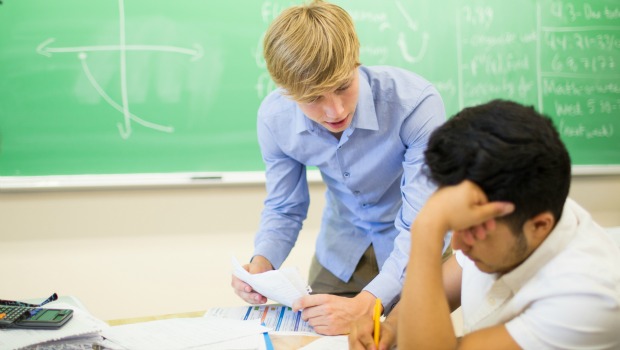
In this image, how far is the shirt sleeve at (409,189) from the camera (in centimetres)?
139

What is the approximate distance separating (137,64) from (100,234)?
0.75 m

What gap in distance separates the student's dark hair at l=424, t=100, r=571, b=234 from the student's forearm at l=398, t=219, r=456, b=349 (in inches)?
4.6

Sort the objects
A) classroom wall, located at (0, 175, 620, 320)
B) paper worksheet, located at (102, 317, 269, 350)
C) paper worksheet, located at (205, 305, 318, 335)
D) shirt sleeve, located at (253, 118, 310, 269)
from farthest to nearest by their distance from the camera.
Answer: classroom wall, located at (0, 175, 620, 320)
shirt sleeve, located at (253, 118, 310, 269)
paper worksheet, located at (205, 305, 318, 335)
paper worksheet, located at (102, 317, 269, 350)

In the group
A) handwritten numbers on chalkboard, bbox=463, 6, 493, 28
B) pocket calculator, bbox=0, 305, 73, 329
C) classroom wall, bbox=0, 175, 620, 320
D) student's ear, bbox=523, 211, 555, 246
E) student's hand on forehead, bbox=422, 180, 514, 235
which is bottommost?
classroom wall, bbox=0, 175, 620, 320

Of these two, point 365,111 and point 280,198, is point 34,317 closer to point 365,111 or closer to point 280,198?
point 280,198

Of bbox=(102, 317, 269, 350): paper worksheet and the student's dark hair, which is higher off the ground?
the student's dark hair

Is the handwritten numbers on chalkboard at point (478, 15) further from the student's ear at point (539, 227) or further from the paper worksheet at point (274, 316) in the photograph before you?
the student's ear at point (539, 227)

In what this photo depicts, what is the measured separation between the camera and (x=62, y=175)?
7.49 ft

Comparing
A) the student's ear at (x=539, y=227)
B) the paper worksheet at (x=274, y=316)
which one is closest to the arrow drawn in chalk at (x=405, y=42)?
the paper worksheet at (x=274, y=316)

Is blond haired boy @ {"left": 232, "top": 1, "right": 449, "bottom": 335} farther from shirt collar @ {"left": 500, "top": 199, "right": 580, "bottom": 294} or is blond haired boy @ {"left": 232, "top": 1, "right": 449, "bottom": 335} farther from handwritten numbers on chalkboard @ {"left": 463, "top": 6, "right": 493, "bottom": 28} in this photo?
handwritten numbers on chalkboard @ {"left": 463, "top": 6, "right": 493, "bottom": 28}

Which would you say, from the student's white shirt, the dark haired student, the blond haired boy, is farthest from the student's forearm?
the blond haired boy

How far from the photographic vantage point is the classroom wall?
2.32m

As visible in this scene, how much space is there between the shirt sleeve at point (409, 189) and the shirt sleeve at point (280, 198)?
0.37 meters

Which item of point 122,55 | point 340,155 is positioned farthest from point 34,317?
point 122,55
